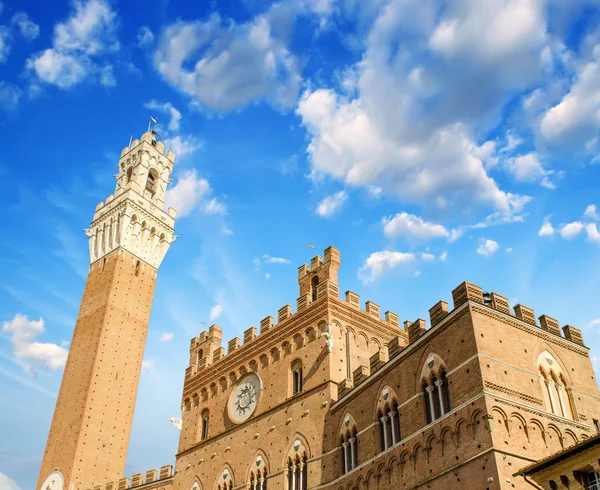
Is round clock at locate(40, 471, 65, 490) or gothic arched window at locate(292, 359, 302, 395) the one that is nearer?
gothic arched window at locate(292, 359, 302, 395)

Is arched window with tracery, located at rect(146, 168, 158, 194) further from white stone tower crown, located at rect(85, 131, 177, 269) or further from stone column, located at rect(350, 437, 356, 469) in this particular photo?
stone column, located at rect(350, 437, 356, 469)

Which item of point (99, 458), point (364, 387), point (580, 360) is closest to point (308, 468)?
point (364, 387)

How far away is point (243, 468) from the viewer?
30484 millimetres

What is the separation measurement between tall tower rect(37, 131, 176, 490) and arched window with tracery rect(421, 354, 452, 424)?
100.0 feet

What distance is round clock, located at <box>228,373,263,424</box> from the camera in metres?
32.1

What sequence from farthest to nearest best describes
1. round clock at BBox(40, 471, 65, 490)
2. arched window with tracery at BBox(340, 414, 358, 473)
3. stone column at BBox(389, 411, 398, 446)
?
1. round clock at BBox(40, 471, 65, 490)
2. arched window with tracery at BBox(340, 414, 358, 473)
3. stone column at BBox(389, 411, 398, 446)

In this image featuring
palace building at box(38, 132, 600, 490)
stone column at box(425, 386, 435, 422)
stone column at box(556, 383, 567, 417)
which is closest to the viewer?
palace building at box(38, 132, 600, 490)

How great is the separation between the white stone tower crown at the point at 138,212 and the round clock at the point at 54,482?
1823cm

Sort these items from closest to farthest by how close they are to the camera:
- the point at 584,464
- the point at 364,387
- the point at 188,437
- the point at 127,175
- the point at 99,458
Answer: the point at 584,464 → the point at 364,387 → the point at 188,437 → the point at 99,458 → the point at 127,175

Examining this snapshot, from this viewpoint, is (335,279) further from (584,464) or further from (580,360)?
(584,464)

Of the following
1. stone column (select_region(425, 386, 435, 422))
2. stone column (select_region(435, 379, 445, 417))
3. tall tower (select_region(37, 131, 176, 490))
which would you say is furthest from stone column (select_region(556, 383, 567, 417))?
tall tower (select_region(37, 131, 176, 490))

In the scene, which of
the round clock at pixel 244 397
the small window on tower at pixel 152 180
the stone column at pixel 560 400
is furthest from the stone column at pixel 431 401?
the small window on tower at pixel 152 180

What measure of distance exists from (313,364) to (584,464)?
572 inches

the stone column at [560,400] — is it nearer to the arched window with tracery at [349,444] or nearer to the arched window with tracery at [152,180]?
the arched window with tracery at [349,444]
